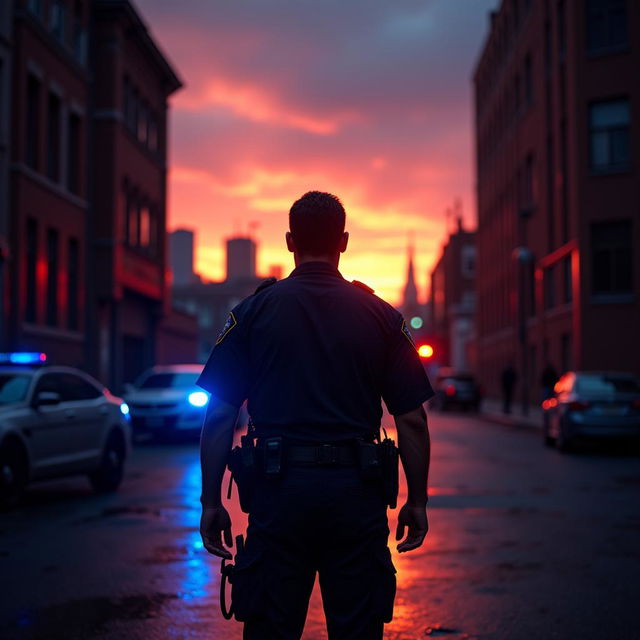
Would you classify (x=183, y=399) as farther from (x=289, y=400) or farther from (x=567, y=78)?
(x=567, y=78)

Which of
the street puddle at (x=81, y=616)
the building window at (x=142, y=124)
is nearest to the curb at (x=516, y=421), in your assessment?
the building window at (x=142, y=124)

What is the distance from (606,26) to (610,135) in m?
3.69

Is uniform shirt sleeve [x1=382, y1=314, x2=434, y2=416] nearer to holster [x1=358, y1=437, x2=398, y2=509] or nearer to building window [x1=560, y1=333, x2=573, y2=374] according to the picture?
holster [x1=358, y1=437, x2=398, y2=509]

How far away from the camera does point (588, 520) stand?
34.0 ft

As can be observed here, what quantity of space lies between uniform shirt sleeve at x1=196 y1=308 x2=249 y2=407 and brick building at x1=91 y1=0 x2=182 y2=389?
30897 mm

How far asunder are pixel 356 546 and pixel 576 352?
34.6 metres

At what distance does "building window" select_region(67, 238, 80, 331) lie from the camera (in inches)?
1275

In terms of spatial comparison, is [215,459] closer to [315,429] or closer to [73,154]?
[315,429]

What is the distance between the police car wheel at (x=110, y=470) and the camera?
43.7ft

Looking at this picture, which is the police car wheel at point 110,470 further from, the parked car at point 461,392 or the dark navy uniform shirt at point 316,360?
the parked car at point 461,392

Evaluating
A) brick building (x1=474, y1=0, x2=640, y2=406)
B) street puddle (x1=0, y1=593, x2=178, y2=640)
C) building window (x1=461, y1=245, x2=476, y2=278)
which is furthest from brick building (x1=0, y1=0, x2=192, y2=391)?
building window (x1=461, y1=245, x2=476, y2=278)

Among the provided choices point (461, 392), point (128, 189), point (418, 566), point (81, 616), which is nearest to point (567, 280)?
point (461, 392)

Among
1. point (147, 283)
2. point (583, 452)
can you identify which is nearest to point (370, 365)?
point (583, 452)

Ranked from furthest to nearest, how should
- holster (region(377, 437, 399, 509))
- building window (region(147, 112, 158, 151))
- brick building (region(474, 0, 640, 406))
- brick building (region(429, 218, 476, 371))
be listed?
brick building (region(429, 218, 476, 371)) → building window (region(147, 112, 158, 151)) → brick building (region(474, 0, 640, 406)) → holster (region(377, 437, 399, 509))
